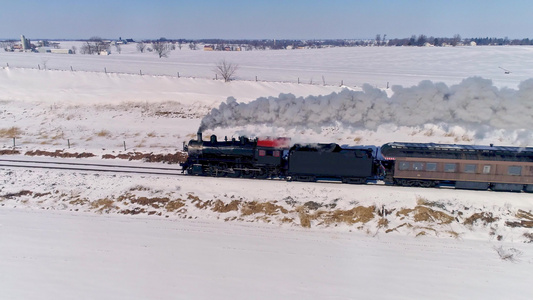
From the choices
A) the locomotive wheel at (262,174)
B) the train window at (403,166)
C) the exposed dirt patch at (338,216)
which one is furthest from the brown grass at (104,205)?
the train window at (403,166)

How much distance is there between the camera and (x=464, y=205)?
19719mm

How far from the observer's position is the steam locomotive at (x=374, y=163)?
20469mm

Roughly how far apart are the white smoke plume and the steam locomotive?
1.96 meters

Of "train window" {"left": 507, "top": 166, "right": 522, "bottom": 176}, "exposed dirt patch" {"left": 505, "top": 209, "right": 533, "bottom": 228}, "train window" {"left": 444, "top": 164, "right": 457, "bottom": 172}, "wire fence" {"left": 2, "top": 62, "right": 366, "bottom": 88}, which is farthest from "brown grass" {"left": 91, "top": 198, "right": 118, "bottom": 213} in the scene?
"wire fence" {"left": 2, "top": 62, "right": 366, "bottom": 88}

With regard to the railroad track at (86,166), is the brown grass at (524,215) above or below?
below

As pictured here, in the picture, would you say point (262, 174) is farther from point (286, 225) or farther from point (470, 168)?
point (470, 168)

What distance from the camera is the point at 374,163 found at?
2208cm

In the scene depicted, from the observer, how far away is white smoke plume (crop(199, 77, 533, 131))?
72.9 ft

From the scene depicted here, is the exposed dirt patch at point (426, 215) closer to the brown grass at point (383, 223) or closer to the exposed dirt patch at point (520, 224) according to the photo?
the brown grass at point (383, 223)

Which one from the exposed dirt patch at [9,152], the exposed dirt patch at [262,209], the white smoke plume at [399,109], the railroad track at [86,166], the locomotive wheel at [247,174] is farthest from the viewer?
the exposed dirt patch at [9,152]

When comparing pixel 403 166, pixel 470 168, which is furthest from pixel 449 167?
pixel 403 166

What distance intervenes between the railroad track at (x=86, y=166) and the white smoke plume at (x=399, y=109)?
5.03 m

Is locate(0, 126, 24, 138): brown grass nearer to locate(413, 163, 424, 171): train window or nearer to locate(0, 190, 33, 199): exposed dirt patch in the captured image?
locate(0, 190, 33, 199): exposed dirt patch

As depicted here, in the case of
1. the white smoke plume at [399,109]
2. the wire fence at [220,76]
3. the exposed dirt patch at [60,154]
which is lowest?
the exposed dirt patch at [60,154]
